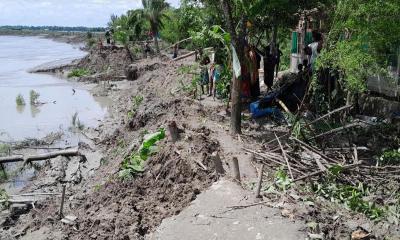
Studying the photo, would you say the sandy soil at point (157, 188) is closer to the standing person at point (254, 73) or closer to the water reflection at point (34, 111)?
the standing person at point (254, 73)

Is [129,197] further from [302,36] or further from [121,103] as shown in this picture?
[121,103]

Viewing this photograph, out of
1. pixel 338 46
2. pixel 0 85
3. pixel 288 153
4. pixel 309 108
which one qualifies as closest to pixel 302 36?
pixel 309 108

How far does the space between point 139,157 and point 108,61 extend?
3024cm

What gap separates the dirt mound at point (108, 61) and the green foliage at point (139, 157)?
24189 millimetres

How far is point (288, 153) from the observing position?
31.4ft

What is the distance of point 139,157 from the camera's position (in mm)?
11156

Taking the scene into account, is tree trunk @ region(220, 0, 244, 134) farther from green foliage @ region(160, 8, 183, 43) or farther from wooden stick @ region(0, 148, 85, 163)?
green foliage @ region(160, 8, 183, 43)

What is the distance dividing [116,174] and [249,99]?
5.72 meters

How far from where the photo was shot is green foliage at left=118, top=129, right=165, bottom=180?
1049 cm

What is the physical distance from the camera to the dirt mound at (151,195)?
8070 millimetres

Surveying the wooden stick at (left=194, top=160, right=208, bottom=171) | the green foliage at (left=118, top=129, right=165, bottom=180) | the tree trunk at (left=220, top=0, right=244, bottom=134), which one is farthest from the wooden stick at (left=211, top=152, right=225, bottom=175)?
the tree trunk at (left=220, top=0, right=244, bottom=134)

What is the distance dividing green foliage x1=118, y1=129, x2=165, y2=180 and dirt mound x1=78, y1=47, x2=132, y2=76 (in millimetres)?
24189

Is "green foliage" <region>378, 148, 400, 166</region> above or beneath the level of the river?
above

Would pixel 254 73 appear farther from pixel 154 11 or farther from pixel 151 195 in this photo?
pixel 154 11
